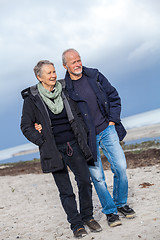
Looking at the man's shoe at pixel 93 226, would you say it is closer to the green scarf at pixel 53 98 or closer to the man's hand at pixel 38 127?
the man's hand at pixel 38 127

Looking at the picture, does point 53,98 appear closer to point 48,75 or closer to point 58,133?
point 48,75

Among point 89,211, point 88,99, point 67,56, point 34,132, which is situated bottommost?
point 89,211

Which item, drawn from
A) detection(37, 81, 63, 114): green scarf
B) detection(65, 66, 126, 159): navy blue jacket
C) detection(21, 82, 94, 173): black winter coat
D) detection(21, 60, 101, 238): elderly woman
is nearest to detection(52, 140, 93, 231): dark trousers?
detection(21, 60, 101, 238): elderly woman

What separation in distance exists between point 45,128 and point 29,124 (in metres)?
0.24

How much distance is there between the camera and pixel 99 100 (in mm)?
4289

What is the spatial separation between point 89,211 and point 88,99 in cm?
164

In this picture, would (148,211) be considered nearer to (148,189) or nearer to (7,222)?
(148,189)

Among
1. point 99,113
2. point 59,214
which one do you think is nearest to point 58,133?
point 99,113

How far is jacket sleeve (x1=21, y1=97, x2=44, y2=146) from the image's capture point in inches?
159

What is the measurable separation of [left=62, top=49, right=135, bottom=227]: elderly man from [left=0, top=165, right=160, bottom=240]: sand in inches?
14.5

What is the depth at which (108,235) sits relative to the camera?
404 centimetres

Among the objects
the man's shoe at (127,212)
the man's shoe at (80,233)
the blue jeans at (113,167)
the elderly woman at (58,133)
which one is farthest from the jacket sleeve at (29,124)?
the man's shoe at (127,212)

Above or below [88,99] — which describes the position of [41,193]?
below

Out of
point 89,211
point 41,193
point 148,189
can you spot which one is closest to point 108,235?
point 89,211
